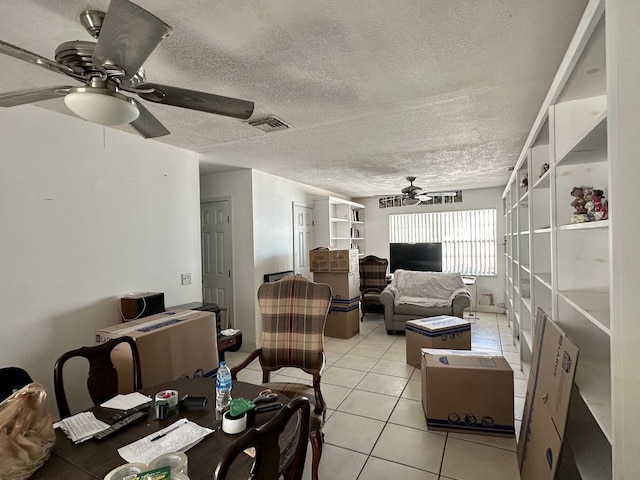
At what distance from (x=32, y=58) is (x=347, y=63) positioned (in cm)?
138

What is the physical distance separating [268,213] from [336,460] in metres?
3.31

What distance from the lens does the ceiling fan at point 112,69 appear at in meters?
1.00

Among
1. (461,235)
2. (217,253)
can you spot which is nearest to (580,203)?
(217,253)

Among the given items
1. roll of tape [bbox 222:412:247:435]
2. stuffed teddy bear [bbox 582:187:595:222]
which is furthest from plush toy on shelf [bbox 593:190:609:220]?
roll of tape [bbox 222:412:247:435]

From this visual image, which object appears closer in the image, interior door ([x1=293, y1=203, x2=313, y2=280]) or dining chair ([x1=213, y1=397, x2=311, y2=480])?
dining chair ([x1=213, y1=397, x2=311, y2=480])

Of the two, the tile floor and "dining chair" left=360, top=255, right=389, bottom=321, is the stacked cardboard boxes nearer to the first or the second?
the tile floor

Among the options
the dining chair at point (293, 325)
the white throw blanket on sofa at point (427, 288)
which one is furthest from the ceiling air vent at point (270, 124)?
the white throw blanket on sofa at point (427, 288)

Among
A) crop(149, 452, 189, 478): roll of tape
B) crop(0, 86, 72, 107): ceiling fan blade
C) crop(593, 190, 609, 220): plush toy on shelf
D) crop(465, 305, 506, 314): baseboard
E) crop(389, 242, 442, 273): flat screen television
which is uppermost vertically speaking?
crop(0, 86, 72, 107): ceiling fan blade

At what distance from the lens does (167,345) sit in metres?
2.31

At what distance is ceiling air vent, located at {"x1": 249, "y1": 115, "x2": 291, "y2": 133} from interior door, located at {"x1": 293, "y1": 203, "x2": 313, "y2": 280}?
261 centimetres

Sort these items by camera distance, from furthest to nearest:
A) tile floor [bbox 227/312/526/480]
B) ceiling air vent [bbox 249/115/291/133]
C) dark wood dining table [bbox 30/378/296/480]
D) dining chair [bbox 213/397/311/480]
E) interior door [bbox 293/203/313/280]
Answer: interior door [bbox 293/203/313/280] < ceiling air vent [bbox 249/115/291/133] < tile floor [bbox 227/312/526/480] < dark wood dining table [bbox 30/378/296/480] < dining chair [bbox 213/397/311/480]

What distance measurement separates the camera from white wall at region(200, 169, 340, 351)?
4375 mm

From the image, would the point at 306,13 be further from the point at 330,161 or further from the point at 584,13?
the point at 330,161

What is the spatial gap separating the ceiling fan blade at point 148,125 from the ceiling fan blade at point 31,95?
325 millimetres
